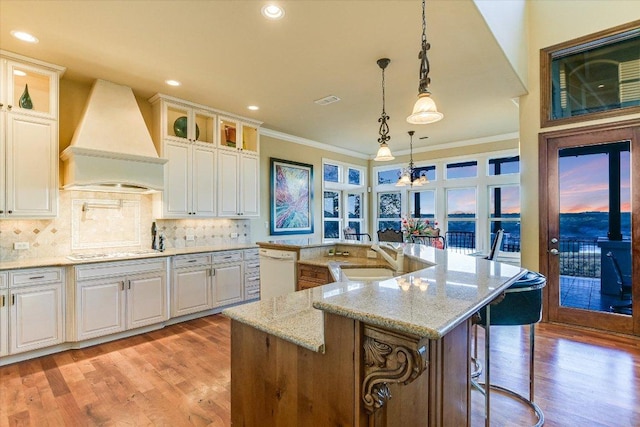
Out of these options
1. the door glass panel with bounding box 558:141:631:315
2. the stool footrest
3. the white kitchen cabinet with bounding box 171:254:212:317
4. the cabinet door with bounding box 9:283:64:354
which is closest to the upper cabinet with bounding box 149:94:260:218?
the white kitchen cabinet with bounding box 171:254:212:317

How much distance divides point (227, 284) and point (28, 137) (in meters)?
2.76

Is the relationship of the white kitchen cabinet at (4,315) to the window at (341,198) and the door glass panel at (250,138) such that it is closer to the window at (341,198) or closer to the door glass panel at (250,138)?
the door glass panel at (250,138)

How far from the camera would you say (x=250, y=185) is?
202 inches

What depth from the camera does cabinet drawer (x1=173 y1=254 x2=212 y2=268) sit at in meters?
4.01

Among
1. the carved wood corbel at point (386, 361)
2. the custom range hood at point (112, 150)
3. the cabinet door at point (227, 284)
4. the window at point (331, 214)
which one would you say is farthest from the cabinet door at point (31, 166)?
the window at point (331, 214)

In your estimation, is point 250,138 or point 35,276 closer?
point 35,276

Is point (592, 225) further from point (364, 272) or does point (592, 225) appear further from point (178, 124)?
point (178, 124)

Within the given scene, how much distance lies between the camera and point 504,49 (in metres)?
3.11

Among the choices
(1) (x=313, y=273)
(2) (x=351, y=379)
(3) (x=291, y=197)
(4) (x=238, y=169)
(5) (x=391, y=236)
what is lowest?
(1) (x=313, y=273)

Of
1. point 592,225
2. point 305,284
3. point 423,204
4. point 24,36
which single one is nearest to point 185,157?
point 24,36

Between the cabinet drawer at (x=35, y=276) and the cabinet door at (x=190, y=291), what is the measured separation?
1164mm

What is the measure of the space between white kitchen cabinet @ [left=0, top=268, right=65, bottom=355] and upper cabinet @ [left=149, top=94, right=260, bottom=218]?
138 centimetres

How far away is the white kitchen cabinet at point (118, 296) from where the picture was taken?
3.26 meters

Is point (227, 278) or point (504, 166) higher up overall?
point (504, 166)
